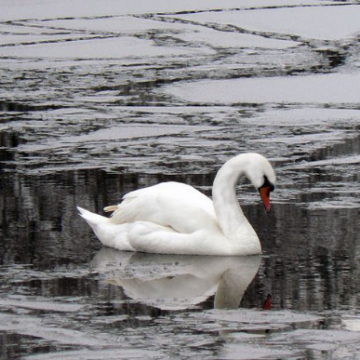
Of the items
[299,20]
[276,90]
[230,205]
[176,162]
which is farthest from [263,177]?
[299,20]

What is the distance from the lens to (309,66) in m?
13.3

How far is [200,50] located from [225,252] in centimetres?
721

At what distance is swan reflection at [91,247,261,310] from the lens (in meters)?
6.21

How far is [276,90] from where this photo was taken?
1219 centimetres

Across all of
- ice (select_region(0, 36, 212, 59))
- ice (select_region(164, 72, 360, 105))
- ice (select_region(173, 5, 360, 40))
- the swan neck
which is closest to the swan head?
the swan neck

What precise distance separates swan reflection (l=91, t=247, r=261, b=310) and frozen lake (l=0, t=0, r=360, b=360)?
2 centimetres

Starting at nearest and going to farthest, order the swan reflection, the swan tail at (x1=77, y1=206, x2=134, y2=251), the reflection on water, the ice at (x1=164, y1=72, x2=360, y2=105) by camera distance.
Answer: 1. the reflection on water
2. the swan reflection
3. the swan tail at (x1=77, y1=206, x2=134, y2=251)
4. the ice at (x1=164, y1=72, x2=360, y2=105)

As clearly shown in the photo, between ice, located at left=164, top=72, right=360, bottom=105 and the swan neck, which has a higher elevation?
ice, located at left=164, top=72, right=360, bottom=105

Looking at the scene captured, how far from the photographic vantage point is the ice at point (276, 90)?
1182 centimetres

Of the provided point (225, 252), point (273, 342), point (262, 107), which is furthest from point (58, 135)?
point (273, 342)

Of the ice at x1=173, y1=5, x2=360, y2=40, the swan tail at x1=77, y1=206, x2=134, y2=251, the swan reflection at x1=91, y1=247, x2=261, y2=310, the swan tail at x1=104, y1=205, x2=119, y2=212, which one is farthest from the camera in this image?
the ice at x1=173, y1=5, x2=360, y2=40

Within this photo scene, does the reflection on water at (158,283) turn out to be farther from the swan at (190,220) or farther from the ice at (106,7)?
the ice at (106,7)

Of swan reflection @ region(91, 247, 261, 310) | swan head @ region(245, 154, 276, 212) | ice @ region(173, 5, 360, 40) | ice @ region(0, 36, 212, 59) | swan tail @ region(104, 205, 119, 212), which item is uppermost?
ice @ region(173, 5, 360, 40)

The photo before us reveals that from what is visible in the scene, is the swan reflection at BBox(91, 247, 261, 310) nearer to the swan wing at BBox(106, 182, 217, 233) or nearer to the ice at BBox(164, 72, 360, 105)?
the swan wing at BBox(106, 182, 217, 233)
